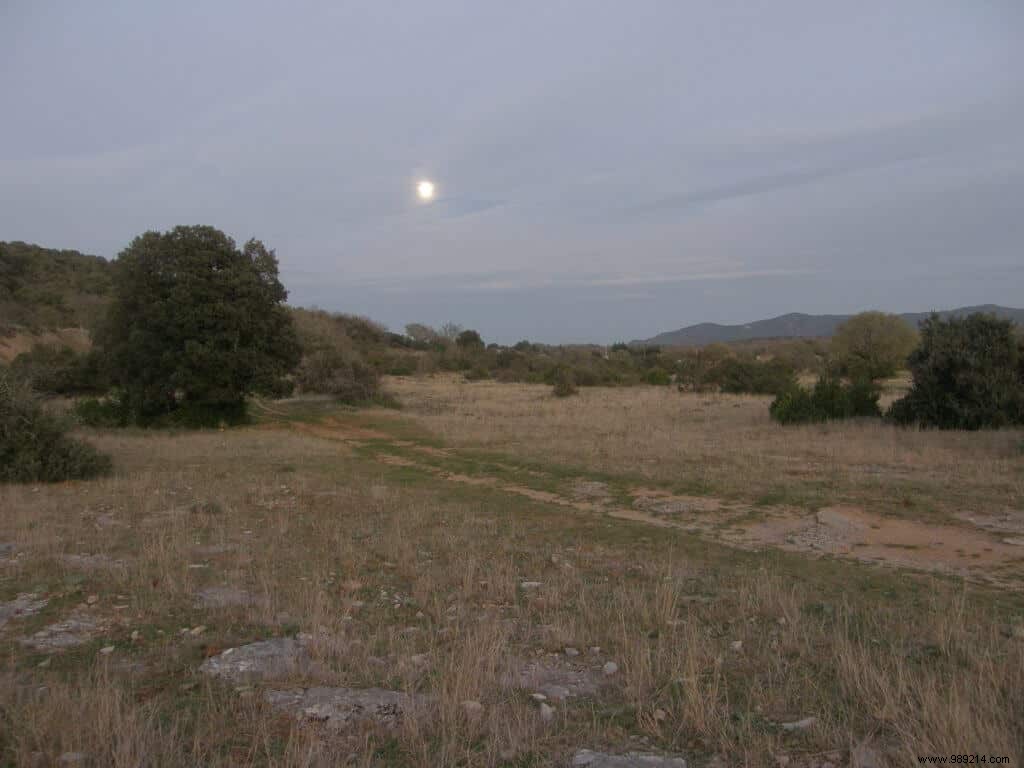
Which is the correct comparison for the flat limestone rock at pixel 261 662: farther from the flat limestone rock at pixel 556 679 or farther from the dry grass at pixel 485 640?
the flat limestone rock at pixel 556 679

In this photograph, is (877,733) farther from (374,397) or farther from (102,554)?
(374,397)

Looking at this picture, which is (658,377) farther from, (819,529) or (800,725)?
(800,725)

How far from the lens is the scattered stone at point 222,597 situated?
5681 mm

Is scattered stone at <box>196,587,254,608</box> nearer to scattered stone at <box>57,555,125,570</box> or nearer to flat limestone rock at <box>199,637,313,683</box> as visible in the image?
flat limestone rock at <box>199,637,313,683</box>

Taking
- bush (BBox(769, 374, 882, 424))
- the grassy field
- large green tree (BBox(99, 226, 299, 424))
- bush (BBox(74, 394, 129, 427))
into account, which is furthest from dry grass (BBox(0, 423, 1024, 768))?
bush (BBox(769, 374, 882, 424))

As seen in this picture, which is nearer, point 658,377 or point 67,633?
point 67,633

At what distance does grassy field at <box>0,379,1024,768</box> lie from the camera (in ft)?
11.0

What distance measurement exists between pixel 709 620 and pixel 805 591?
145cm

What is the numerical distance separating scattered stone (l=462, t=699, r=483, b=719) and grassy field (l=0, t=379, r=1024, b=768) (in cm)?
2

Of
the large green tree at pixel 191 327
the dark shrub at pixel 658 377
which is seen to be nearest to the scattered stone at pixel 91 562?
the large green tree at pixel 191 327

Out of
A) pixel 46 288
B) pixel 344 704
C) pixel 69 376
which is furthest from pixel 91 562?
pixel 46 288

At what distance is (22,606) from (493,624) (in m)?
3.96

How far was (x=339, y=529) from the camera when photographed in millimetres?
8875

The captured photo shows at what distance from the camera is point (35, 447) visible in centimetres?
1238
